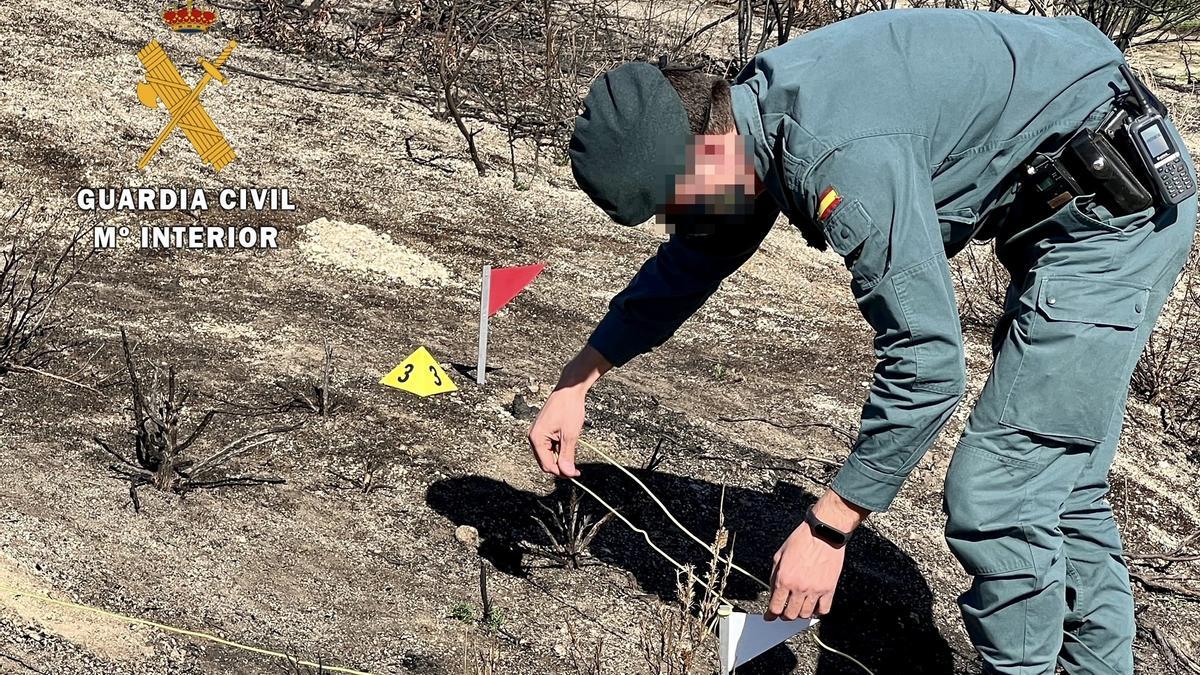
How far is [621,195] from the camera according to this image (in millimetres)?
2121

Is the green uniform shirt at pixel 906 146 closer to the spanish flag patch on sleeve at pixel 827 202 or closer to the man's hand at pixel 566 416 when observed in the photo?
the spanish flag patch on sleeve at pixel 827 202

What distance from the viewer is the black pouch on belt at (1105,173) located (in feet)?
7.33

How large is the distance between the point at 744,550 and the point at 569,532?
0.53 metres

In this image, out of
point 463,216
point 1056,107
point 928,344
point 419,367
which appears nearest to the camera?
point 928,344

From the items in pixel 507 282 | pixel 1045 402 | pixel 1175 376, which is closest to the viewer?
pixel 1045 402

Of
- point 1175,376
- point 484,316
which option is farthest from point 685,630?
point 1175,376

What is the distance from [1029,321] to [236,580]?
1.82 metres

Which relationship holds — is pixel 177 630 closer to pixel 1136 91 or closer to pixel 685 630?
pixel 685 630

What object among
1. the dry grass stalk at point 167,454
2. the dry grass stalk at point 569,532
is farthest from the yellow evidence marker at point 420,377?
the dry grass stalk at point 569,532

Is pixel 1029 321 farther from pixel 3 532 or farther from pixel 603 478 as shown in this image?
pixel 3 532

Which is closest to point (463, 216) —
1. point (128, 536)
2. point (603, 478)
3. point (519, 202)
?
point (519, 202)

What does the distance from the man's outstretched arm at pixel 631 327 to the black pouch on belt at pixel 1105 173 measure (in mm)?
662

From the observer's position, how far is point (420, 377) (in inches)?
150

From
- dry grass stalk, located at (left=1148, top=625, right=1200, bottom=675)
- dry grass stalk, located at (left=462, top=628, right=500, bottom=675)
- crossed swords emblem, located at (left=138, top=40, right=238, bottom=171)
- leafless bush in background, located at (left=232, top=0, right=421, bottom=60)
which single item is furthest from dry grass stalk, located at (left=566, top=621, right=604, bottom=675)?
leafless bush in background, located at (left=232, top=0, right=421, bottom=60)
